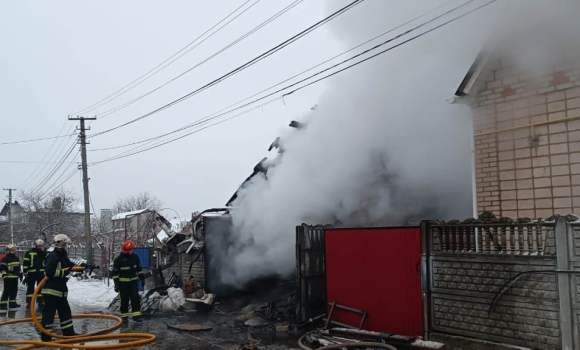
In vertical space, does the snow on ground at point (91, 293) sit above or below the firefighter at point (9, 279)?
below

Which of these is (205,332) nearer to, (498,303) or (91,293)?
(498,303)

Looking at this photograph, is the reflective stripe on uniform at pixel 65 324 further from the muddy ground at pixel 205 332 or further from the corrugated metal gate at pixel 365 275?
the corrugated metal gate at pixel 365 275

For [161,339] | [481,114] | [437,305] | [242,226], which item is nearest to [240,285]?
[242,226]

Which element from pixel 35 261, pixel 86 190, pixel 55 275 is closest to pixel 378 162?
pixel 55 275

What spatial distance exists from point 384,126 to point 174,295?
241 inches

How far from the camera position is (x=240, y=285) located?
10930mm

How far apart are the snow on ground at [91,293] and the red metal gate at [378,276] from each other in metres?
6.95

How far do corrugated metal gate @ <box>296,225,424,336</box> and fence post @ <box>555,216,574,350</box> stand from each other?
185 centimetres

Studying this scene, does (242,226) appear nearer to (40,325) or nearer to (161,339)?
(161,339)

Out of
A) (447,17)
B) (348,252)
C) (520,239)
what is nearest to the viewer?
(520,239)

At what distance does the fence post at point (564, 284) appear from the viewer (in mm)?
4684

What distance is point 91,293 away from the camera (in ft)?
47.4

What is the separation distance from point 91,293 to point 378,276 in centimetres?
1087

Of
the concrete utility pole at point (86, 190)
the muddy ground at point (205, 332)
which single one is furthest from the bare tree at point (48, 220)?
the muddy ground at point (205, 332)
